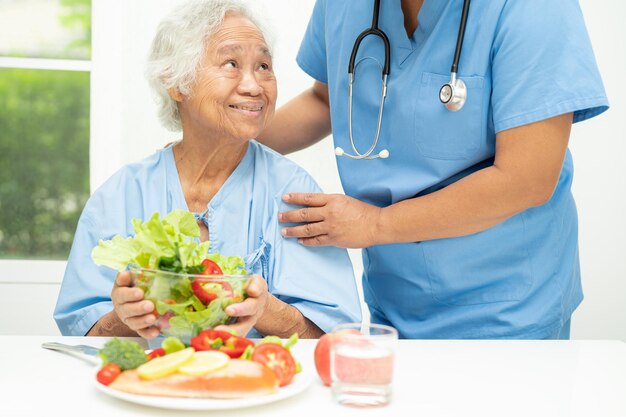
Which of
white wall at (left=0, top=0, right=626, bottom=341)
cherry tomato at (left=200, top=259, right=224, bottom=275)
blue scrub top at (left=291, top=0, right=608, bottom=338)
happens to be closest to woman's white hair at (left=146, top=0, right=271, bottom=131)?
blue scrub top at (left=291, top=0, right=608, bottom=338)

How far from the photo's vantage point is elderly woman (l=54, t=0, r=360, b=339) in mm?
1540

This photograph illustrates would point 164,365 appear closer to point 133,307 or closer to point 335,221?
point 133,307

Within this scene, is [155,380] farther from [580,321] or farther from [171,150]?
[580,321]

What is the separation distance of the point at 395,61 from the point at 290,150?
485 millimetres

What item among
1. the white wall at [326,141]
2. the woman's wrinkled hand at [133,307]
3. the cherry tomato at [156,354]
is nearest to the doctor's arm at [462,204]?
the woman's wrinkled hand at [133,307]

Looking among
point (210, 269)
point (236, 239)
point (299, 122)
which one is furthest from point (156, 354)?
point (299, 122)

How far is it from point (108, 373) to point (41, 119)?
2080 millimetres

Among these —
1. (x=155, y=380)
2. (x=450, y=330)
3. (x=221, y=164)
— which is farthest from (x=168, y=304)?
(x=450, y=330)

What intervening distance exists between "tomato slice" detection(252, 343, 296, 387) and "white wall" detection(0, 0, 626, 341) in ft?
5.65

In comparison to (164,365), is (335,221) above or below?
above

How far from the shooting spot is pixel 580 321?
2.81 meters

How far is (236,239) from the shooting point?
160cm

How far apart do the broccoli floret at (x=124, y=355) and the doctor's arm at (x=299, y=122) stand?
1.04 m

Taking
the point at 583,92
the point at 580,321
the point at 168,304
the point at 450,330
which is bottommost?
the point at 580,321
